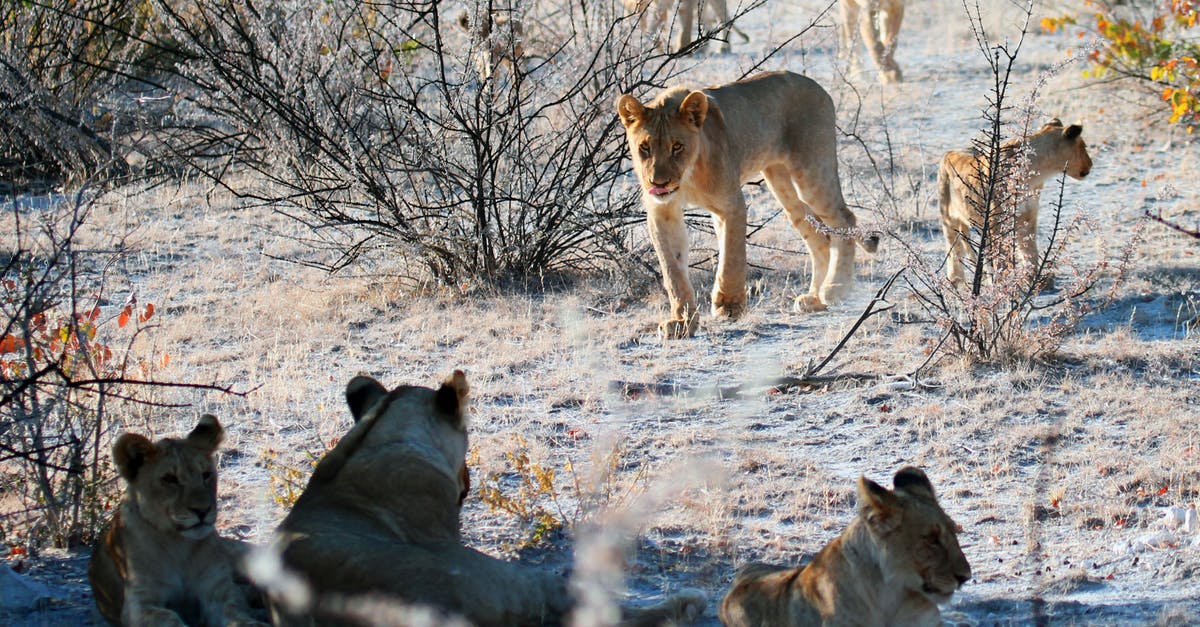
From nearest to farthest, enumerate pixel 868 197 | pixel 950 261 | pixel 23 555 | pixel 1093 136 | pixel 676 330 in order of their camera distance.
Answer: pixel 23 555 → pixel 676 330 → pixel 950 261 → pixel 868 197 → pixel 1093 136

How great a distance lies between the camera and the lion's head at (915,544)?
362cm

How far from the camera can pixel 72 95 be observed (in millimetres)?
11008

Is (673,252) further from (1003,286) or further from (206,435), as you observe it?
(206,435)

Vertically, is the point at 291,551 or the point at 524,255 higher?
the point at 524,255

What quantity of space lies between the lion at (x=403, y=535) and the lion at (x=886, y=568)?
0.57 m

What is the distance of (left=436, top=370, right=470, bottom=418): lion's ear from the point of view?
443 cm

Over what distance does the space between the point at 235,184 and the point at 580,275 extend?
341 cm

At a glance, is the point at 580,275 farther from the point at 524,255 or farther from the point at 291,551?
the point at 291,551

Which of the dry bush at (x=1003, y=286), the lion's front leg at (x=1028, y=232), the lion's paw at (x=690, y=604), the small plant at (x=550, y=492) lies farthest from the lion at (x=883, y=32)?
the lion's paw at (x=690, y=604)

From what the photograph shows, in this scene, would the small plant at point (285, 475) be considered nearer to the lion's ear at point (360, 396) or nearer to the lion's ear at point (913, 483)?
the lion's ear at point (360, 396)

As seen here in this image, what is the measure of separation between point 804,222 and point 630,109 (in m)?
1.83

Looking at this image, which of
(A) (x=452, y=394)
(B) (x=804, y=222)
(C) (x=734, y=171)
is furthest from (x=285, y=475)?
(B) (x=804, y=222)

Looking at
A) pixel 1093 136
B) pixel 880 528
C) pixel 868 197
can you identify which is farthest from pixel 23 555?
pixel 1093 136

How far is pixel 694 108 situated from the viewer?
293 inches
